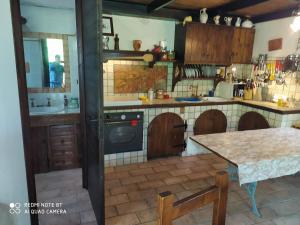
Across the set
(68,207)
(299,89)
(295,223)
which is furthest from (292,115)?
(68,207)

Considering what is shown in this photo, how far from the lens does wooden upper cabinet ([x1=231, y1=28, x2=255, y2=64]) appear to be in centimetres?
404

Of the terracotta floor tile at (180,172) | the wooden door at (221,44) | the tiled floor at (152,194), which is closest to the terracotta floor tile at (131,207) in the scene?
the tiled floor at (152,194)

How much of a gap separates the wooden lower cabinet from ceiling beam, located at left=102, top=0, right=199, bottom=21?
6.02 ft

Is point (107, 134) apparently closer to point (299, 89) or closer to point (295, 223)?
point (295, 223)

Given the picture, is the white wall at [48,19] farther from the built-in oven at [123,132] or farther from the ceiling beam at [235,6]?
the ceiling beam at [235,6]

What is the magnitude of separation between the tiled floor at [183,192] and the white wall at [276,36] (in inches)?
82.0

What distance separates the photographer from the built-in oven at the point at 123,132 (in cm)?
316

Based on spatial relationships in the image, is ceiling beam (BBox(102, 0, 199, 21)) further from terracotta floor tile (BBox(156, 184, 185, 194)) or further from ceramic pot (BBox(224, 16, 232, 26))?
terracotta floor tile (BBox(156, 184, 185, 194))

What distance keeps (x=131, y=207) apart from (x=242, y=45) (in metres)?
3.44

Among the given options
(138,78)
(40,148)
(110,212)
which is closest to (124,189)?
(110,212)

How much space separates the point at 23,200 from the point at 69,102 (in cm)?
185

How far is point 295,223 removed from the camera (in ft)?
7.15

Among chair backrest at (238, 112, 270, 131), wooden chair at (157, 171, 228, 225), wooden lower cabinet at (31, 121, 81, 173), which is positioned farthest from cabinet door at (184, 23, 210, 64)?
wooden chair at (157, 171, 228, 225)

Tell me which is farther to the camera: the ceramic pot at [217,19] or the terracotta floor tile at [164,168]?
the ceramic pot at [217,19]
